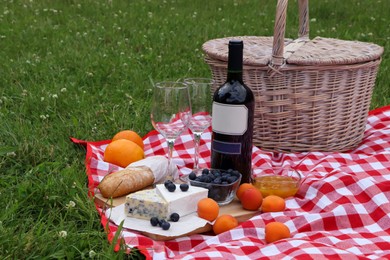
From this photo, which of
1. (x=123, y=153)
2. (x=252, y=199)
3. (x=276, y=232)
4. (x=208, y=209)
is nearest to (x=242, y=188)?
(x=252, y=199)

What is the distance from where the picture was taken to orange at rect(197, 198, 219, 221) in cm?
238

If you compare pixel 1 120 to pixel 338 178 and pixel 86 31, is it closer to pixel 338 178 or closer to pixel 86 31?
pixel 338 178

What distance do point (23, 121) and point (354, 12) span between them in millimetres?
4600

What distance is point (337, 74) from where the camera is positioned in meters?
3.07

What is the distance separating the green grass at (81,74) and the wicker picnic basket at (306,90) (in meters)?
0.73

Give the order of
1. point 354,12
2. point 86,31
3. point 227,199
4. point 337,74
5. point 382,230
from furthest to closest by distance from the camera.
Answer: point 354,12, point 86,31, point 337,74, point 227,199, point 382,230

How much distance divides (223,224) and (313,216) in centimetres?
→ 35

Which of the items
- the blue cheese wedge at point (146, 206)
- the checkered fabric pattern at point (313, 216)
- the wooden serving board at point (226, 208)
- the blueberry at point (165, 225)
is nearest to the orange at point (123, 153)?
the checkered fabric pattern at point (313, 216)

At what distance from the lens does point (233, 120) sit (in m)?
2.58

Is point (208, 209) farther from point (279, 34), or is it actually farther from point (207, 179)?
point (279, 34)

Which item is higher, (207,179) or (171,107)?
(171,107)

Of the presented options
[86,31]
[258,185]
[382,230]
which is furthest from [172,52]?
[382,230]

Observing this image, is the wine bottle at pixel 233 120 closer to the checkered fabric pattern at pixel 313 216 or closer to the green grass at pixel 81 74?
the checkered fabric pattern at pixel 313 216

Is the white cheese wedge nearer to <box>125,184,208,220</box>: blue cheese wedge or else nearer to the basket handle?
<box>125,184,208,220</box>: blue cheese wedge
